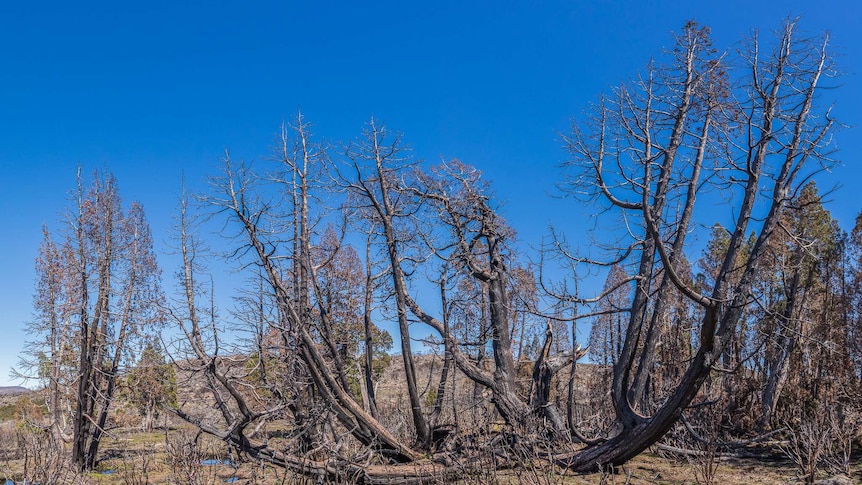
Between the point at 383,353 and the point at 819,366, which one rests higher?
the point at 383,353

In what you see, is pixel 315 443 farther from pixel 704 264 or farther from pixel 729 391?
pixel 704 264

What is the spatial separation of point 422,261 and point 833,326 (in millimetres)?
15519

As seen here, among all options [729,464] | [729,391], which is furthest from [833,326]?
[729,464]

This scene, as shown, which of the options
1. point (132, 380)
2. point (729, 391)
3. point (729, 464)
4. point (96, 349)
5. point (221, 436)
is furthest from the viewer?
point (132, 380)

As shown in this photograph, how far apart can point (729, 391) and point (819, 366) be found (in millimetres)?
3623

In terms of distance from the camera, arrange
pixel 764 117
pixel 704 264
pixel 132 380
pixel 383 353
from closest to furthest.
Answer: pixel 764 117 < pixel 132 380 < pixel 704 264 < pixel 383 353

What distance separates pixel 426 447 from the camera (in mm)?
12117

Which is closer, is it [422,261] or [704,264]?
[422,261]

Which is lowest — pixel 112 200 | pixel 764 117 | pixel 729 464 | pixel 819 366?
pixel 729 464

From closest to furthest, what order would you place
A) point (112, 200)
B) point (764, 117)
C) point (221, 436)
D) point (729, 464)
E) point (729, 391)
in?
point (764, 117)
point (221, 436)
point (729, 464)
point (729, 391)
point (112, 200)

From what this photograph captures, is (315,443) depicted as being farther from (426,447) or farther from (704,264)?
(704,264)

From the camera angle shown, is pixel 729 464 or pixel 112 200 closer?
pixel 729 464

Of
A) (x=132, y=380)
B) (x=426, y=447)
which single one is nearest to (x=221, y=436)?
(x=426, y=447)

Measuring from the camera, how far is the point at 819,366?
60.3ft
